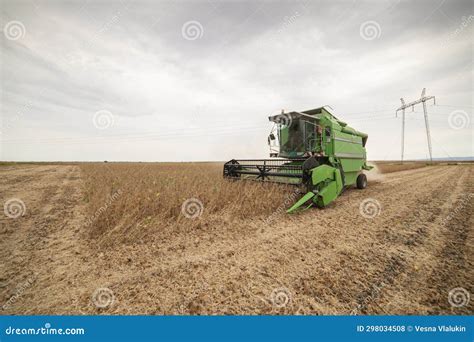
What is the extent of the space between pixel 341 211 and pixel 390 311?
11.7 ft

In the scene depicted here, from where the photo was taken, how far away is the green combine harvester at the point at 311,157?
5629mm

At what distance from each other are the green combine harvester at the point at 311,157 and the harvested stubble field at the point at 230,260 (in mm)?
1088

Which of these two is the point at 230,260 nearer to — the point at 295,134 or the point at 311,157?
the point at 311,157

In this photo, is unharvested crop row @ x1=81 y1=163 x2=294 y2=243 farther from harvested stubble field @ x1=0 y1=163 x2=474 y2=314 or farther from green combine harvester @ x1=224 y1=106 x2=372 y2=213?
green combine harvester @ x1=224 y1=106 x2=372 y2=213

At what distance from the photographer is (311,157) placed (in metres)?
5.72

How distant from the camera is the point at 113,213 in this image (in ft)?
13.7

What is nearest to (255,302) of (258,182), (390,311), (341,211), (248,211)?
(390,311)

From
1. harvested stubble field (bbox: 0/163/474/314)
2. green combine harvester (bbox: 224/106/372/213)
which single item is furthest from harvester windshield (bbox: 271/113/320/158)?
harvested stubble field (bbox: 0/163/474/314)

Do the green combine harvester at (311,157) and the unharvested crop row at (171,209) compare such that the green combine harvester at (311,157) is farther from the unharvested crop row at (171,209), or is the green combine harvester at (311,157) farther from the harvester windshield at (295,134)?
the unharvested crop row at (171,209)

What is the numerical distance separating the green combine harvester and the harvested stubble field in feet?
3.57

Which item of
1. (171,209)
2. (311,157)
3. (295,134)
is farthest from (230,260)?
(295,134)

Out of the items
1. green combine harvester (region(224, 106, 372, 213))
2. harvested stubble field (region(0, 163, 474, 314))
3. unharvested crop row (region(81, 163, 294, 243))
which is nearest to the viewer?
harvested stubble field (region(0, 163, 474, 314))

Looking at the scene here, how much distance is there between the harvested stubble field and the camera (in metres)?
1.99

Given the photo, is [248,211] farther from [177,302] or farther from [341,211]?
Result: [177,302]
